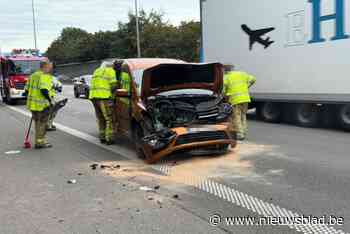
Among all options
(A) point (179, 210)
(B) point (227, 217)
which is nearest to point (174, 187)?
(A) point (179, 210)

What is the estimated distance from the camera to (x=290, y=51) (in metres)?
11.4

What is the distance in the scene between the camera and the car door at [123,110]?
8.70 meters

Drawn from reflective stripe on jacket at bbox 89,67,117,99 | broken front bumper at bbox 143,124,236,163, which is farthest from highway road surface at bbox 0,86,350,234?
reflective stripe on jacket at bbox 89,67,117,99

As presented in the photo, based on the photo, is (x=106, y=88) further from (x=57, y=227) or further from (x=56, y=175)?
(x=57, y=227)

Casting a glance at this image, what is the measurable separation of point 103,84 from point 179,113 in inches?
93.0

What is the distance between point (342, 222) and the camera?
462cm

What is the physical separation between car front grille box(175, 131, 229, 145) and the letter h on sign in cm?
400

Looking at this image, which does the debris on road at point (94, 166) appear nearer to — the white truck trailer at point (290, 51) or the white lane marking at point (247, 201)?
the white lane marking at point (247, 201)

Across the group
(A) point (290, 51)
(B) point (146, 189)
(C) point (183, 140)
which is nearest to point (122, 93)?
(C) point (183, 140)

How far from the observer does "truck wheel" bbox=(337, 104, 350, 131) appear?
10.7 metres

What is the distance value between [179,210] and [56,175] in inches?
105

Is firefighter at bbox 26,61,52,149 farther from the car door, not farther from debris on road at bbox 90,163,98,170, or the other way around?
debris on road at bbox 90,163,98,170

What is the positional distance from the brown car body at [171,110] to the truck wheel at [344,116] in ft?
11.5

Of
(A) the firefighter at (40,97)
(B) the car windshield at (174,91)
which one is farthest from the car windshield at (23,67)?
(B) the car windshield at (174,91)
